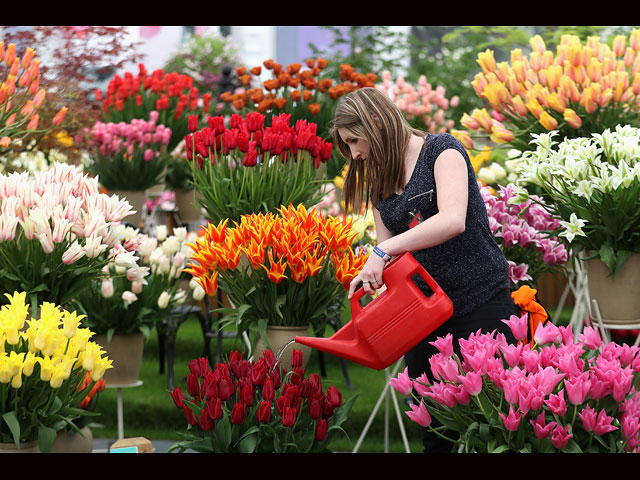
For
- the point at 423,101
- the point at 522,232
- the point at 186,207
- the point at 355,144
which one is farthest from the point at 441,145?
the point at 423,101

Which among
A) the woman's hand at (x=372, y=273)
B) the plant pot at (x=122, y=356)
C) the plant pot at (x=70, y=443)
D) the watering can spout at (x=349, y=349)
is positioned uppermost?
the woman's hand at (x=372, y=273)

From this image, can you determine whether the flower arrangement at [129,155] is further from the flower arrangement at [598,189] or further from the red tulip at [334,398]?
the red tulip at [334,398]

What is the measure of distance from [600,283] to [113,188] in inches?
113

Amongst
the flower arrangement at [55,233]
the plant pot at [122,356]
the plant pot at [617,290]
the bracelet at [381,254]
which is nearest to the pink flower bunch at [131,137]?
the plant pot at [122,356]

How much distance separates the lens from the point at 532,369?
173 cm

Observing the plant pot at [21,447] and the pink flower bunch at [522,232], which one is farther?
the pink flower bunch at [522,232]

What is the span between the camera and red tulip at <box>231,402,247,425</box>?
79.8 inches

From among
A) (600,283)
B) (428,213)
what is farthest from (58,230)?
(600,283)

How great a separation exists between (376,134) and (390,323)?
59 centimetres

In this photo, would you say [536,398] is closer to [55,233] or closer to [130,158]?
[55,233]

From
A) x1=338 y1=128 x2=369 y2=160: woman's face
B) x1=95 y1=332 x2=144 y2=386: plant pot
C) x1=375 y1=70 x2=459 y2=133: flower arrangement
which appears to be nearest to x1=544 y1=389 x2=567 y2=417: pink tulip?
x1=338 y1=128 x2=369 y2=160: woman's face

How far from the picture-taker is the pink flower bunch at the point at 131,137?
468cm

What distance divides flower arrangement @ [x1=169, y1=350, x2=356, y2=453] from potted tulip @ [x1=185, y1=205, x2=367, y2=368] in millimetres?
284

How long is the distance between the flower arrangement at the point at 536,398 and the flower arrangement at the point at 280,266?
698mm
